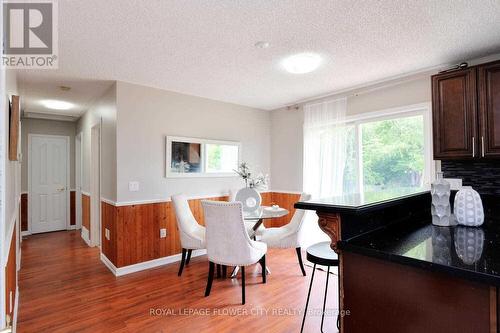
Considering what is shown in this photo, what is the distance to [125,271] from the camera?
324 cm

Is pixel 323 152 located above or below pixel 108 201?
above

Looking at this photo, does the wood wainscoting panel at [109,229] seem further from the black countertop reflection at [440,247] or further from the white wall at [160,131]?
the black countertop reflection at [440,247]

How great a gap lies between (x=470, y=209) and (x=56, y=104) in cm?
555

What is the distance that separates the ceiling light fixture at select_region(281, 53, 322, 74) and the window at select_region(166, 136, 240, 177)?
1793mm

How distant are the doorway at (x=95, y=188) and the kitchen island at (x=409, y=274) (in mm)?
3968

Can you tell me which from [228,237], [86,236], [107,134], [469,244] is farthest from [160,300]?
[86,236]

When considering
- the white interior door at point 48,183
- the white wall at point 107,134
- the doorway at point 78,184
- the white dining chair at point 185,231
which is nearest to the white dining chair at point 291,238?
the white dining chair at point 185,231

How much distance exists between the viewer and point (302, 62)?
2.66 metres

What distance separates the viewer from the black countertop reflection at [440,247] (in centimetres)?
103

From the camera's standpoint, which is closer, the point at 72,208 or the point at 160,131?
the point at 160,131

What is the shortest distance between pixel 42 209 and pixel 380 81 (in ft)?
21.2

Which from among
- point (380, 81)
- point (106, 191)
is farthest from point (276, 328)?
point (380, 81)

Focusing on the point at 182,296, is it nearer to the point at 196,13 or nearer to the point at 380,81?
the point at 196,13

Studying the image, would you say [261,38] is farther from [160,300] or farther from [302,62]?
[160,300]
